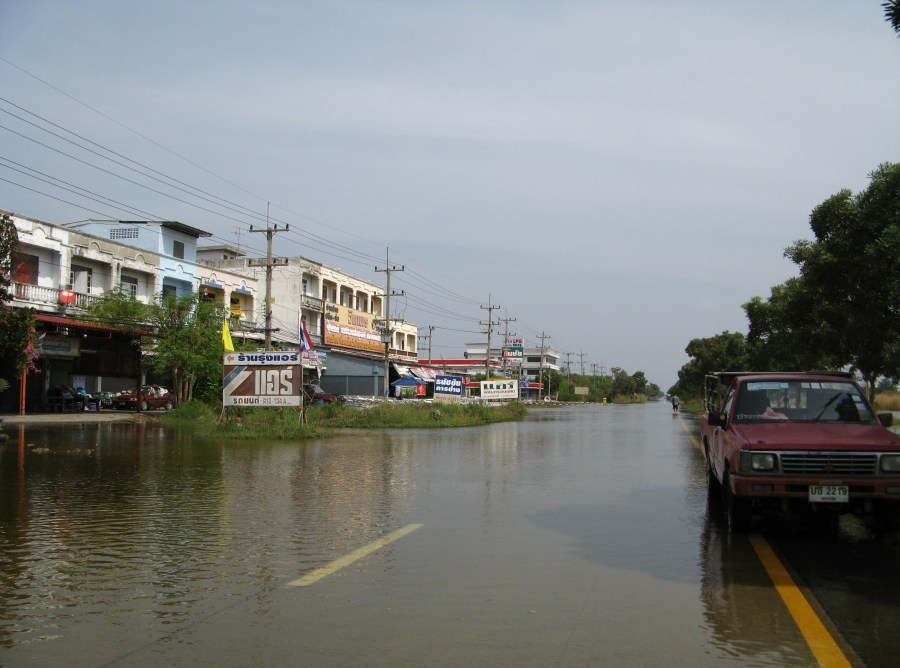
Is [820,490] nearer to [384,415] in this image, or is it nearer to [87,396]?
[384,415]

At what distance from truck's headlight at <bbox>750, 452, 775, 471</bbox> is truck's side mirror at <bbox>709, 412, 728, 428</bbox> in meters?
1.49

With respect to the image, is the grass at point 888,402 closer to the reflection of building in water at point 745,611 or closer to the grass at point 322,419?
the grass at point 322,419

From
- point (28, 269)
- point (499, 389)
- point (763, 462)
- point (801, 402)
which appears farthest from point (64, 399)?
point (763, 462)

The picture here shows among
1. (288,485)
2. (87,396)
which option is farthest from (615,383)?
(288,485)

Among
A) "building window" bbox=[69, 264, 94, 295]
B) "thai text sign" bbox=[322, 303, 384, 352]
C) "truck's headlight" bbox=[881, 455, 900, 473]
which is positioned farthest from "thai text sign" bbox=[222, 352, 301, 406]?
"thai text sign" bbox=[322, 303, 384, 352]

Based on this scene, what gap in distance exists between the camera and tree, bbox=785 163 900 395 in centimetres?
1418

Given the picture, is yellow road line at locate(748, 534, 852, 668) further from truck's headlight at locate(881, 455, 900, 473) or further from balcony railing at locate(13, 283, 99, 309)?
balcony railing at locate(13, 283, 99, 309)

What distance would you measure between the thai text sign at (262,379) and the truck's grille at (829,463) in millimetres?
19730

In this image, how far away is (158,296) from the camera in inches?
1558

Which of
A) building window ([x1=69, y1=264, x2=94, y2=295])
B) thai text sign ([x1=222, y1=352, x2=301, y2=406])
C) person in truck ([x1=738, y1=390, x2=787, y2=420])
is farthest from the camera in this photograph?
building window ([x1=69, y1=264, x2=94, y2=295])

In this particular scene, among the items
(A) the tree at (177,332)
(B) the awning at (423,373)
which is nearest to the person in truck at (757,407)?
(A) the tree at (177,332)

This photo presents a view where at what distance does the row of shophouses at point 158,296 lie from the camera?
123 ft

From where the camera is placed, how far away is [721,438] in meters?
9.83

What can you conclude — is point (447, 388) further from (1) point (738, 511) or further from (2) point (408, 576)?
(2) point (408, 576)
